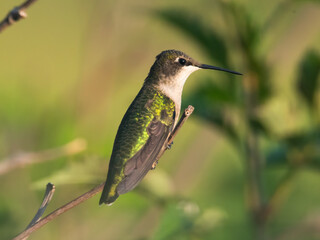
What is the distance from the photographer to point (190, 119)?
2162 mm

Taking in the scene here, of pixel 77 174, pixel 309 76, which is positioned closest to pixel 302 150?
pixel 309 76

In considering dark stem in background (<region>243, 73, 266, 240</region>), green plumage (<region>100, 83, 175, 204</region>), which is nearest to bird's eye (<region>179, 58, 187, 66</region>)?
green plumage (<region>100, 83, 175, 204</region>)

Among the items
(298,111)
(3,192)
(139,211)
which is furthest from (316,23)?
(3,192)

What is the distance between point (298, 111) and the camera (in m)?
1.94

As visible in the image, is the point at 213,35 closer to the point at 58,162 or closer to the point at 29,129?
the point at 58,162

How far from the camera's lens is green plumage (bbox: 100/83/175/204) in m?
1.26

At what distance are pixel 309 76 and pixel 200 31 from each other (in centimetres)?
39

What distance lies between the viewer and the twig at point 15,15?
0.80 metres

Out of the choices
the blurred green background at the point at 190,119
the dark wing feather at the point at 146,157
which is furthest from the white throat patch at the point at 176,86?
the blurred green background at the point at 190,119

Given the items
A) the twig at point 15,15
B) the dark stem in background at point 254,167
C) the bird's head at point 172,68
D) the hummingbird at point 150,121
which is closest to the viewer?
the twig at point 15,15

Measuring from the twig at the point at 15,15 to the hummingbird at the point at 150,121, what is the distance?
393mm

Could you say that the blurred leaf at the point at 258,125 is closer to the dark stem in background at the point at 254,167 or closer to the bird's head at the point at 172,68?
the dark stem in background at the point at 254,167

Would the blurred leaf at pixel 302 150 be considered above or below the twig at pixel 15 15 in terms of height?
above

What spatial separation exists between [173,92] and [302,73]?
531 mm
